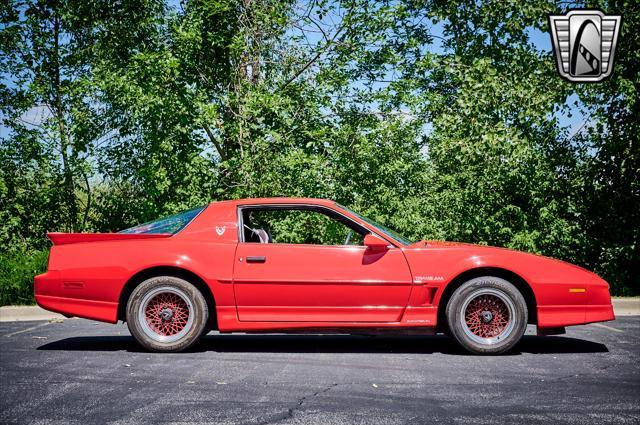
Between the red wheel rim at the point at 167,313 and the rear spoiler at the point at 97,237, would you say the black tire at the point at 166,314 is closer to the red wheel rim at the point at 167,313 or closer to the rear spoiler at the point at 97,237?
the red wheel rim at the point at 167,313

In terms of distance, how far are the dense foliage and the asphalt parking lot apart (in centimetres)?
457

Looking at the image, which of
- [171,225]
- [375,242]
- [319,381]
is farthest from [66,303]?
[375,242]

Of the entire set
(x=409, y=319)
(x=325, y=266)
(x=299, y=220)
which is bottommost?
(x=409, y=319)

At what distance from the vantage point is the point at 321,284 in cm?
606

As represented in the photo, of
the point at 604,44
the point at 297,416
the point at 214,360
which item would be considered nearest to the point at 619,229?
the point at 604,44

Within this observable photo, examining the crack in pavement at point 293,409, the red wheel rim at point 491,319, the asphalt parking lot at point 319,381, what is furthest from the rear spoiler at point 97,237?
the red wheel rim at point 491,319

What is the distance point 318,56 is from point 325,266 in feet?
26.7

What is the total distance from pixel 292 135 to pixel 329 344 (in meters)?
6.42

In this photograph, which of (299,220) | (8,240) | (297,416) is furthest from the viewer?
(8,240)

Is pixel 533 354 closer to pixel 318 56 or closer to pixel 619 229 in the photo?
pixel 619 229

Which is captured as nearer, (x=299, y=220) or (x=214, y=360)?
(x=214, y=360)

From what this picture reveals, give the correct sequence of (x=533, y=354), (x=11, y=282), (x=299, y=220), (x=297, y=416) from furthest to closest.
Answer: (x=299, y=220) < (x=11, y=282) < (x=533, y=354) < (x=297, y=416)

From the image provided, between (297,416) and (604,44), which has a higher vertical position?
(604,44)

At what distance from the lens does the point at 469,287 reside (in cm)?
606
